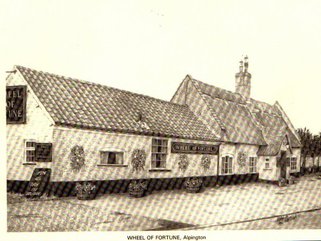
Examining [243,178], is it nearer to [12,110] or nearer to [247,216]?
[247,216]

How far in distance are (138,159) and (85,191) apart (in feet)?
12.8

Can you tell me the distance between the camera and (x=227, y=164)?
23.9 metres

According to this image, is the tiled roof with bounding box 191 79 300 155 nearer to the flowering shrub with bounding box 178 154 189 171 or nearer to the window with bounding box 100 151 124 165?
the flowering shrub with bounding box 178 154 189 171

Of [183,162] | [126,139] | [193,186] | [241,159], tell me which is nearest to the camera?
[126,139]

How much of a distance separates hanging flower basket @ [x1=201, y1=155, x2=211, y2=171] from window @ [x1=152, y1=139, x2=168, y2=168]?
3.27 m

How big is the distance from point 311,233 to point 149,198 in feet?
22.7

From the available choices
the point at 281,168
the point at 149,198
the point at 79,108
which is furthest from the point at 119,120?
the point at 281,168

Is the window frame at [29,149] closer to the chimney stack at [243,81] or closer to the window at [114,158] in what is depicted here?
the window at [114,158]

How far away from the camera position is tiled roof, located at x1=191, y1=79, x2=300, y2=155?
24.9 metres

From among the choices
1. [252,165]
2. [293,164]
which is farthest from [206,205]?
[293,164]

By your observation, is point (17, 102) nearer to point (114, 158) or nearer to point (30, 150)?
point (30, 150)

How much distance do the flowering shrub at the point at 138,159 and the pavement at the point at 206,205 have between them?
1.49 m

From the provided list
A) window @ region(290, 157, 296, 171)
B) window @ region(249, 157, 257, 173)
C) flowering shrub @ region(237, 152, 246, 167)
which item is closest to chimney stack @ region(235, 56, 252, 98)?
window @ region(249, 157, 257, 173)

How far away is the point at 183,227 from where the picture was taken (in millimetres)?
10953
